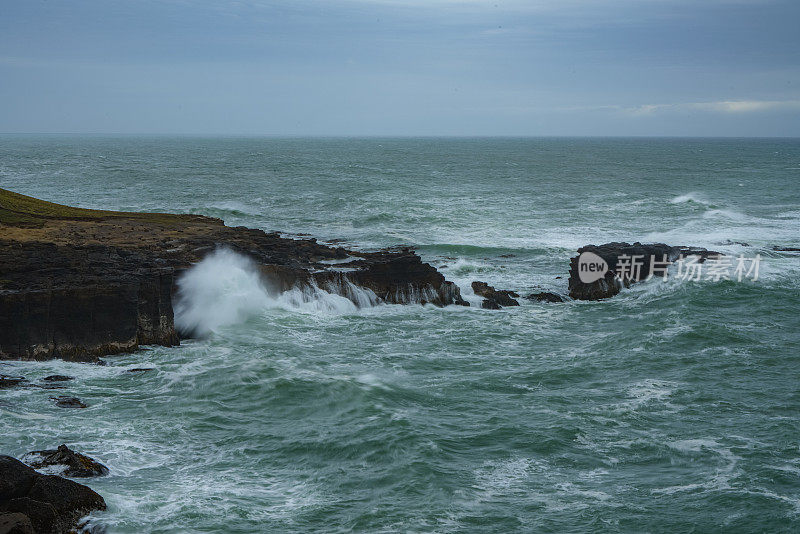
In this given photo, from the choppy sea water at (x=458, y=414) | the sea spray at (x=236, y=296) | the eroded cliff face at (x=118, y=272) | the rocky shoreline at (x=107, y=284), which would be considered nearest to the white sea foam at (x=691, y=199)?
the choppy sea water at (x=458, y=414)

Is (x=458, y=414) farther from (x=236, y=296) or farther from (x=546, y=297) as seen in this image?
(x=546, y=297)

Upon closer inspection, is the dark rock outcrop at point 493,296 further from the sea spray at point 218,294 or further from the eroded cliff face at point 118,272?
the sea spray at point 218,294

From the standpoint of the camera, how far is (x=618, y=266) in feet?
106

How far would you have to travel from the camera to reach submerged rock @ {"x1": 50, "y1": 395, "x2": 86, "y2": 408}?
688 inches

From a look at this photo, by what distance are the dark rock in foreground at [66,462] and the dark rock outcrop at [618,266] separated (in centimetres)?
2111

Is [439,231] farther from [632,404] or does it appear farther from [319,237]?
[632,404]

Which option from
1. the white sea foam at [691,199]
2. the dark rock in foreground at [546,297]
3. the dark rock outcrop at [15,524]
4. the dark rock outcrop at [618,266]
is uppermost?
the white sea foam at [691,199]

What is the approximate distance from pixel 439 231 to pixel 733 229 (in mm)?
18452

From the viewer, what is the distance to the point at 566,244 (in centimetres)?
4338

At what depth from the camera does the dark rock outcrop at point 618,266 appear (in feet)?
101

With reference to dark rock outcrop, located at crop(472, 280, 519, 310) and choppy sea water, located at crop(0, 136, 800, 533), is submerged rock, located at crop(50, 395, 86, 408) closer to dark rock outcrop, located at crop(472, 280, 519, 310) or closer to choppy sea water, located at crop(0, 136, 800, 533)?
choppy sea water, located at crop(0, 136, 800, 533)

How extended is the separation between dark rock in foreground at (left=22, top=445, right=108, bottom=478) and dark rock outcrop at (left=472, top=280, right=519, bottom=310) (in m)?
17.4

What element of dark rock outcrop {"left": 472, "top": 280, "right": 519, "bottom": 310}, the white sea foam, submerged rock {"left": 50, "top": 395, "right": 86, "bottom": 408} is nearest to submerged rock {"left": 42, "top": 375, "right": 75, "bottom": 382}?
submerged rock {"left": 50, "top": 395, "right": 86, "bottom": 408}

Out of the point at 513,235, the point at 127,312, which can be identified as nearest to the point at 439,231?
the point at 513,235
